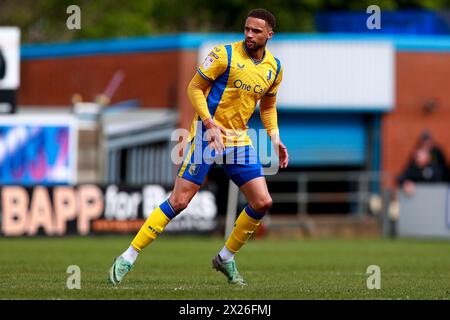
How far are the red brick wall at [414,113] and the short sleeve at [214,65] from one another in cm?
2347

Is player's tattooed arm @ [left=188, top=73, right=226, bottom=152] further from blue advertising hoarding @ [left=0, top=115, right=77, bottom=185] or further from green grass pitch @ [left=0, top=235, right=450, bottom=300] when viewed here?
blue advertising hoarding @ [left=0, top=115, right=77, bottom=185]

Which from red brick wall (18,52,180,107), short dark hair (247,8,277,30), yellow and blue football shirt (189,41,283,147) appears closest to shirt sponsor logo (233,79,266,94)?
yellow and blue football shirt (189,41,283,147)

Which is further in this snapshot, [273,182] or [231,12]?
[231,12]

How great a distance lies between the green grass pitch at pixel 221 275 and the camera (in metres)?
10.5

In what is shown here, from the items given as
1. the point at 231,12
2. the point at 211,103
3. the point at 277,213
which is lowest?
the point at 277,213

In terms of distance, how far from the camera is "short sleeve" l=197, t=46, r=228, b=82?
11336mm

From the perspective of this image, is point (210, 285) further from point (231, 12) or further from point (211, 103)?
point (231, 12)

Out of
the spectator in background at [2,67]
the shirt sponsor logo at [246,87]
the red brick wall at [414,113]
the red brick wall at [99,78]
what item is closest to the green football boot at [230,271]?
the shirt sponsor logo at [246,87]

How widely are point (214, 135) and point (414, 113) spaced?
947 inches

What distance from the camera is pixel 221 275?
13.0 m

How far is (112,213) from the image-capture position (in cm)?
2442

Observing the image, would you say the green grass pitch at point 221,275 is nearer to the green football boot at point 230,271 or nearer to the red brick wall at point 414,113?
the green football boot at point 230,271
